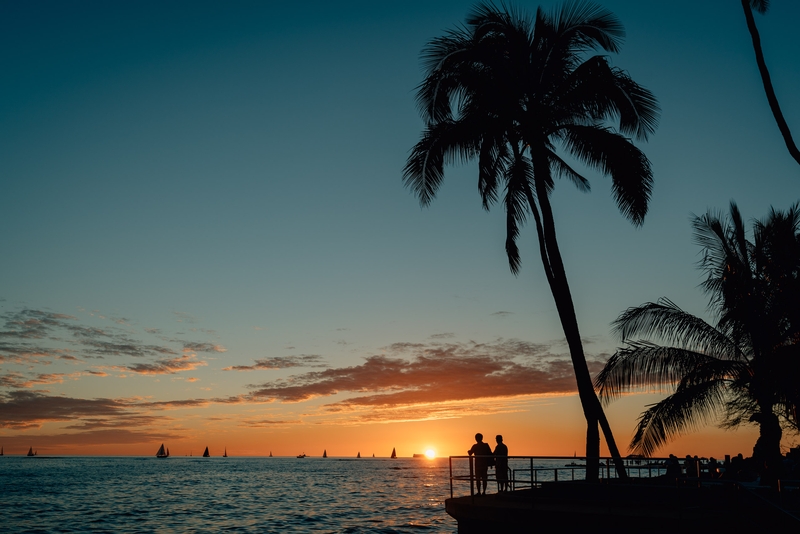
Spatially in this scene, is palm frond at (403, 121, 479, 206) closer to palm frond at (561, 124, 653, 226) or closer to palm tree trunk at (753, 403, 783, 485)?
palm frond at (561, 124, 653, 226)

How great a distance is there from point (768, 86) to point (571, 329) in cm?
819

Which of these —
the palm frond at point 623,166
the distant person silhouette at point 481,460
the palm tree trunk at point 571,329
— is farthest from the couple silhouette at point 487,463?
the palm frond at point 623,166

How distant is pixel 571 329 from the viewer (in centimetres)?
1808

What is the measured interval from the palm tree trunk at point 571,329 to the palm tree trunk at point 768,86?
7.18 m

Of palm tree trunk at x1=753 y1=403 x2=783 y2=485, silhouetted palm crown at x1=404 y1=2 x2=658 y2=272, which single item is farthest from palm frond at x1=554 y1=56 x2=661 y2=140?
palm tree trunk at x1=753 y1=403 x2=783 y2=485

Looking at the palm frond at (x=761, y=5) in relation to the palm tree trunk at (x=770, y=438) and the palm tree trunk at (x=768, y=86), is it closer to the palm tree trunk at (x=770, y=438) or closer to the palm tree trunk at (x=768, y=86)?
the palm tree trunk at (x=768, y=86)

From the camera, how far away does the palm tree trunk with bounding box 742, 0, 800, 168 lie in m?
11.7

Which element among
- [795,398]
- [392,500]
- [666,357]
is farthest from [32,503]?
[795,398]

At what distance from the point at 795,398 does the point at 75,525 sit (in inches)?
1491

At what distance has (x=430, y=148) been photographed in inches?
779

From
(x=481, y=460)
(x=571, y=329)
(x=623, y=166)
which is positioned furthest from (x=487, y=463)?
(x=623, y=166)

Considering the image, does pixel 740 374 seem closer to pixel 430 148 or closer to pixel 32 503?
pixel 430 148

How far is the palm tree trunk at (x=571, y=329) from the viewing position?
56.0ft

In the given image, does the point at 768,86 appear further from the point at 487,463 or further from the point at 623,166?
the point at 487,463
